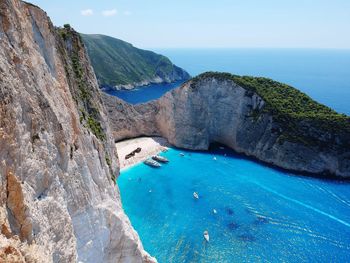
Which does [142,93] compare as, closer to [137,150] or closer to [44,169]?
[137,150]

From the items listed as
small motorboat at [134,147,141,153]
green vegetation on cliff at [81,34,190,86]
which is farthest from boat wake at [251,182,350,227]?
green vegetation on cliff at [81,34,190,86]

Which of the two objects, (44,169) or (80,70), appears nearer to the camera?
(44,169)

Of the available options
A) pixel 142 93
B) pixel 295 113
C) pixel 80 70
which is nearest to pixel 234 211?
pixel 80 70

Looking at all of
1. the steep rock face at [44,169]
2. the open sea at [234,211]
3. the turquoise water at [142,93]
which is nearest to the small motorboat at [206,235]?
the open sea at [234,211]

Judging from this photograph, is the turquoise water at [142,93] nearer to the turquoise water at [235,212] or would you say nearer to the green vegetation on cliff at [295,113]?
the green vegetation on cliff at [295,113]

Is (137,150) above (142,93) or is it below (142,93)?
above

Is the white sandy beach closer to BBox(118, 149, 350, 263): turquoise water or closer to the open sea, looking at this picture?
the open sea

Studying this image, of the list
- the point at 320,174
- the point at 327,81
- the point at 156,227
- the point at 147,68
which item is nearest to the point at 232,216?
the point at 156,227
